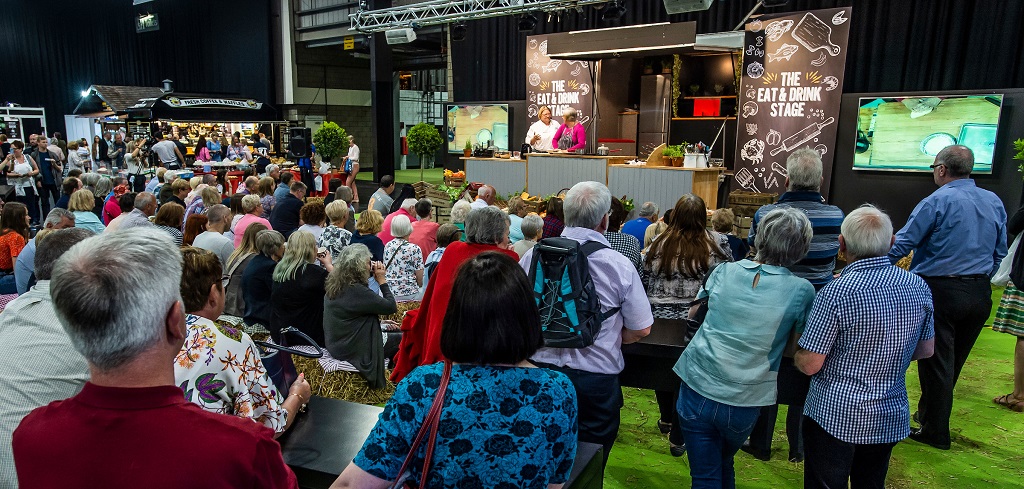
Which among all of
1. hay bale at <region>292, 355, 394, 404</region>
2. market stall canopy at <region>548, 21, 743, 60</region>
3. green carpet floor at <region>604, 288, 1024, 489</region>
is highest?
market stall canopy at <region>548, 21, 743, 60</region>

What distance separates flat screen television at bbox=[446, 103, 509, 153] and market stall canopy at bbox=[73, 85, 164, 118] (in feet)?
31.1

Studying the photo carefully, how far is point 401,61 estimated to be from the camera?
71.3 ft

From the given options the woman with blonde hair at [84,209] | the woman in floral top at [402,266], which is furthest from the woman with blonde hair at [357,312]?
the woman with blonde hair at [84,209]

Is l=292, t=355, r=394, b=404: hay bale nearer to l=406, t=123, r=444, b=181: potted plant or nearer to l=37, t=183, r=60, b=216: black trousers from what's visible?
l=37, t=183, r=60, b=216: black trousers

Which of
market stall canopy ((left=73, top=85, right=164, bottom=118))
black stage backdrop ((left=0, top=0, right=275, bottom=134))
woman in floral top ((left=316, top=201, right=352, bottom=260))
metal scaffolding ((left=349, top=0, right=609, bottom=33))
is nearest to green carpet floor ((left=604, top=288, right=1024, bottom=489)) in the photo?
woman in floral top ((left=316, top=201, right=352, bottom=260))

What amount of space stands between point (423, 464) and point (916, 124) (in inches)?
361

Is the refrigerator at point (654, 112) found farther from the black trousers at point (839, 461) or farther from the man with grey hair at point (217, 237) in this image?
the black trousers at point (839, 461)

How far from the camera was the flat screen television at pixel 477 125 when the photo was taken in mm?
13945

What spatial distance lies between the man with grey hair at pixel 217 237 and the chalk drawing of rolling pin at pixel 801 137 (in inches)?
301

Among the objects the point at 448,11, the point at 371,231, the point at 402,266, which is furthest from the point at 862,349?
the point at 448,11

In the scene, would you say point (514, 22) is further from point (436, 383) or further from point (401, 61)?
point (436, 383)

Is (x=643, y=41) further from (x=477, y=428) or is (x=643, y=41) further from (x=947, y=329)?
(x=477, y=428)

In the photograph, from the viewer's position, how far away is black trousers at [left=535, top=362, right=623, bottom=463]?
98.6 inches

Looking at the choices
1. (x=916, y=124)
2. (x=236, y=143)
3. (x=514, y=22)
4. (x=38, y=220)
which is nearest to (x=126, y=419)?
(x=916, y=124)
